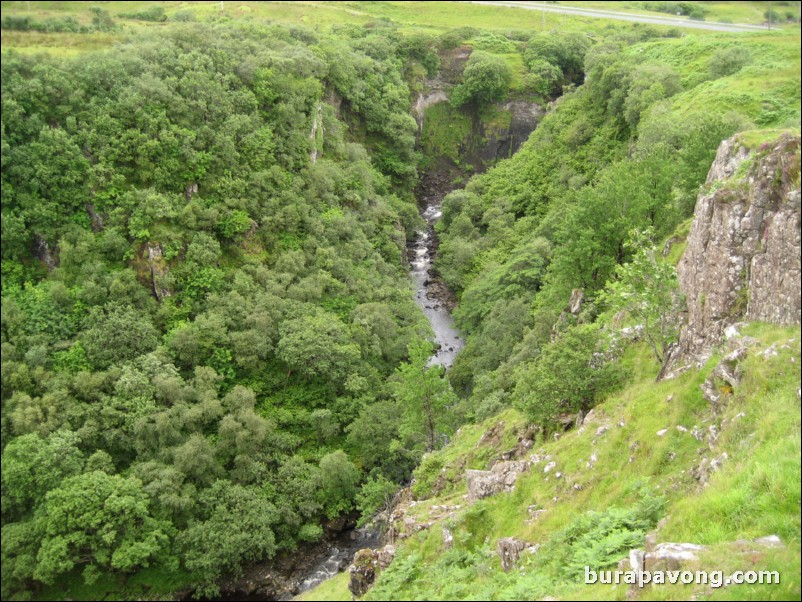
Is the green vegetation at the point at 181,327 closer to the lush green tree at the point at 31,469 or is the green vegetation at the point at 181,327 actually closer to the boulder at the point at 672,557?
the lush green tree at the point at 31,469

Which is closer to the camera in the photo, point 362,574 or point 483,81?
point 362,574

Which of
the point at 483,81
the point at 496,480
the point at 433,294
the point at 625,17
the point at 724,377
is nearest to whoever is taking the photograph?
the point at 724,377

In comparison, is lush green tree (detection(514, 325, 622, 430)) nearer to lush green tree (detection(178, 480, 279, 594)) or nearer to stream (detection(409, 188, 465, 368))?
lush green tree (detection(178, 480, 279, 594))

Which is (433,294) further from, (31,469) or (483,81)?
(483,81)

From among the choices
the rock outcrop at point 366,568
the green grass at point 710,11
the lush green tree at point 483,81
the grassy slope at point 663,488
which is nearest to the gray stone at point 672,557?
the grassy slope at point 663,488

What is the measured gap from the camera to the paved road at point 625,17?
10938cm

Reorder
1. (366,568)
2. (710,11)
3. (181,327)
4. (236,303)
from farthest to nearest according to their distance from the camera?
(710,11) → (236,303) → (181,327) → (366,568)

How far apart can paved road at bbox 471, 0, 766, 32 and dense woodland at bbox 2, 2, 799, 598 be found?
4219cm

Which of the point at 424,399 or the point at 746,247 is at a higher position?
the point at 746,247

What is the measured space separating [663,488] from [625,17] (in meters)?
142

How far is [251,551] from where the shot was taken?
46.4 meters

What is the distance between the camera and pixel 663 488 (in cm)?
2352

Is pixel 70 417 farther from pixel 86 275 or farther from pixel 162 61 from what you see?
pixel 162 61

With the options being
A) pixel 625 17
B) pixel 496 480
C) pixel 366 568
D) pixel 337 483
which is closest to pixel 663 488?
pixel 496 480
